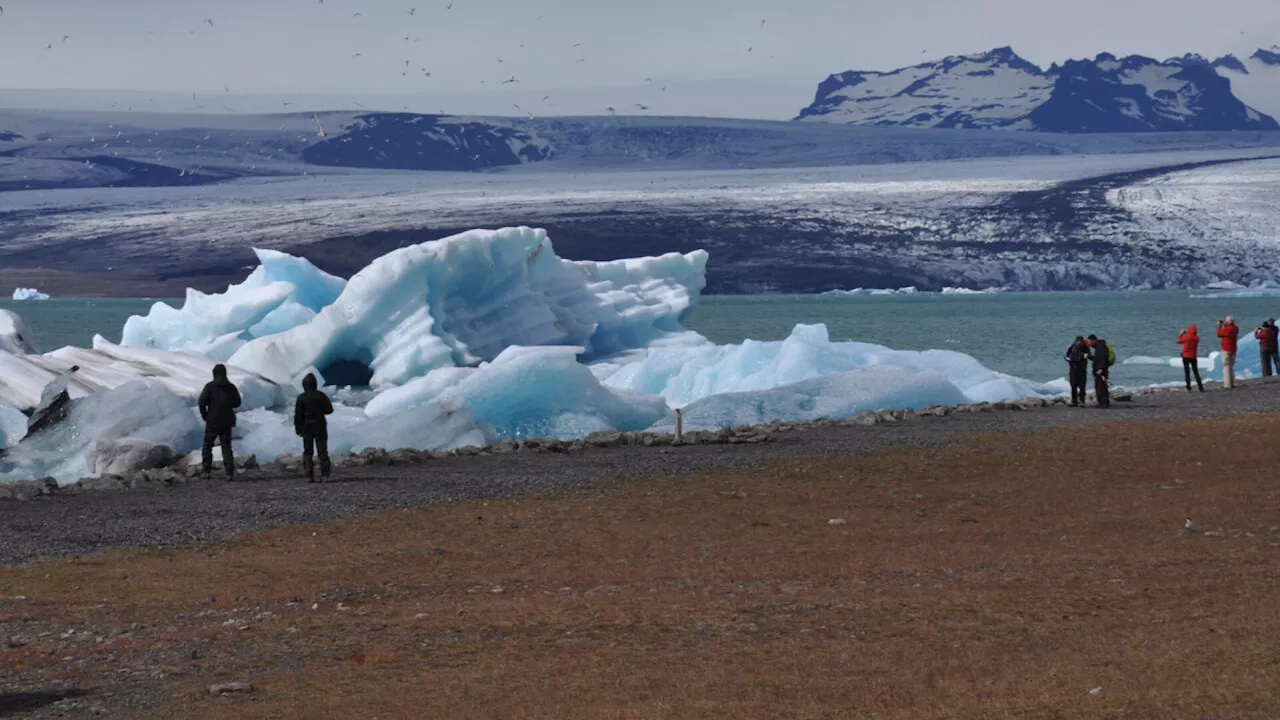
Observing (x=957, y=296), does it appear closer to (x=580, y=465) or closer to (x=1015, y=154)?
(x=1015, y=154)

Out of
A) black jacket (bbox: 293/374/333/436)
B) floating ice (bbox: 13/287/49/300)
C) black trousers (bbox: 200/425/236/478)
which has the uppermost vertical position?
black jacket (bbox: 293/374/333/436)

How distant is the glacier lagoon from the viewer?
1806 centimetres

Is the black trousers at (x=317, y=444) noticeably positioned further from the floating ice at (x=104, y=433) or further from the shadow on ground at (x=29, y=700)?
the shadow on ground at (x=29, y=700)

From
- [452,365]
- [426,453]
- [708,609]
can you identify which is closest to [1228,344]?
[426,453]

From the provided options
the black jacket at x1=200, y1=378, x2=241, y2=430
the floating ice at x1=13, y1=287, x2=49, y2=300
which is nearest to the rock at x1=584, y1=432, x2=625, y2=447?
the black jacket at x1=200, y1=378, x2=241, y2=430

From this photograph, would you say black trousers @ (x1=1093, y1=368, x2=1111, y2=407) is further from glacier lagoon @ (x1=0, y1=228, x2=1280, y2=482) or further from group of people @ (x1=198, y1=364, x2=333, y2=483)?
group of people @ (x1=198, y1=364, x2=333, y2=483)

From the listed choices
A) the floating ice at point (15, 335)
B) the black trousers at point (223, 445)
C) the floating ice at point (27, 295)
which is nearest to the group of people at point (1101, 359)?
the black trousers at point (223, 445)

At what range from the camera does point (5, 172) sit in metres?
172

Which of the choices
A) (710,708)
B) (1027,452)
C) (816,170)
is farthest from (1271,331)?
(816,170)

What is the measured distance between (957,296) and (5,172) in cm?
10691

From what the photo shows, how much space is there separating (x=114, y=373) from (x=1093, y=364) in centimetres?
1287

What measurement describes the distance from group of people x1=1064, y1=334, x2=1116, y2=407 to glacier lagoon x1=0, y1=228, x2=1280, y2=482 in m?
2.05

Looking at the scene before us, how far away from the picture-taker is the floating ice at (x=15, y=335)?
23688 millimetres

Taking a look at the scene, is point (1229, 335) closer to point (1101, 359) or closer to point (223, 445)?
point (1101, 359)
